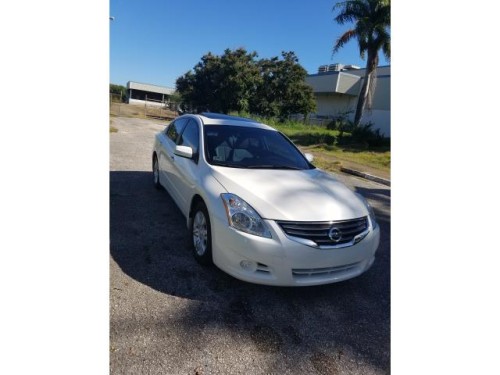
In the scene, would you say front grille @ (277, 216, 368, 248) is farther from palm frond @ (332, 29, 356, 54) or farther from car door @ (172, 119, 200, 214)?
palm frond @ (332, 29, 356, 54)

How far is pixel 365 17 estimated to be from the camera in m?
17.0

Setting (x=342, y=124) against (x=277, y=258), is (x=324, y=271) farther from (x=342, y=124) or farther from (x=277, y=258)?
(x=342, y=124)

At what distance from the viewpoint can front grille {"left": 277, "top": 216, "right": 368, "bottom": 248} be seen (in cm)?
262

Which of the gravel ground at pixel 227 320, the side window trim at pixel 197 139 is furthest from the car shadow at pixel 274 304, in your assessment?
the side window trim at pixel 197 139

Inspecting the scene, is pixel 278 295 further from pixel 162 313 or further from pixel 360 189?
pixel 360 189

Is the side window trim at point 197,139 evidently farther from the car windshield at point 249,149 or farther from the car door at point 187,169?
the car windshield at point 249,149

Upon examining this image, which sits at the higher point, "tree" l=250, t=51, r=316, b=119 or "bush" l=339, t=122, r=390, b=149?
"tree" l=250, t=51, r=316, b=119

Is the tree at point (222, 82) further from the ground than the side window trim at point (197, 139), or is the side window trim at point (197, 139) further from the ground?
the tree at point (222, 82)

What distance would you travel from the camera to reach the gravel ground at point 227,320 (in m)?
2.15

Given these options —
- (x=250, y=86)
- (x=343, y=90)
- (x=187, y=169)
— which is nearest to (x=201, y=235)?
(x=187, y=169)

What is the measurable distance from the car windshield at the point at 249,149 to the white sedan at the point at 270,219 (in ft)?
0.06

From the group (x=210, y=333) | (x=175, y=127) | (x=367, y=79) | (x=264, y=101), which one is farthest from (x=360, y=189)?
(x=264, y=101)

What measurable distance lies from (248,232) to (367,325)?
4.24 ft

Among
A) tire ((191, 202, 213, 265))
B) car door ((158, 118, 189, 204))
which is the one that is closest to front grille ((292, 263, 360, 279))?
tire ((191, 202, 213, 265))
